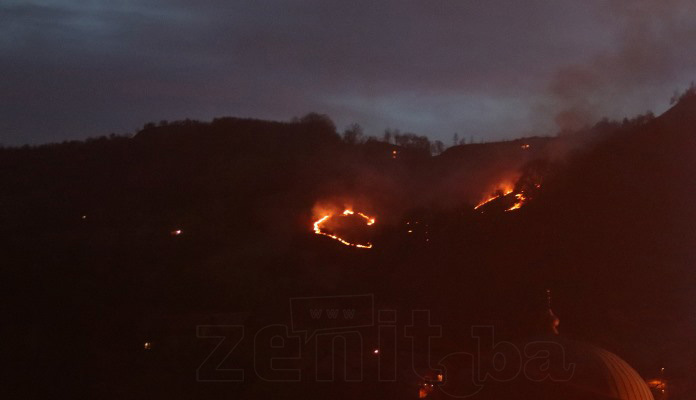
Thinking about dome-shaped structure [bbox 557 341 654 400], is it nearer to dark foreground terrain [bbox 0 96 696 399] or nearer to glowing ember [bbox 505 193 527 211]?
dark foreground terrain [bbox 0 96 696 399]

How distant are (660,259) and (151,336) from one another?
15.9m

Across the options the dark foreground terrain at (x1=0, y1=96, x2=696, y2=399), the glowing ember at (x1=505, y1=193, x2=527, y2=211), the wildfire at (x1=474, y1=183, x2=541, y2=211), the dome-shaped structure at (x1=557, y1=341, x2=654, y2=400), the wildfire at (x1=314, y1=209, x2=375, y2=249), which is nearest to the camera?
the dome-shaped structure at (x1=557, y1=341, x2=654, y2=400)

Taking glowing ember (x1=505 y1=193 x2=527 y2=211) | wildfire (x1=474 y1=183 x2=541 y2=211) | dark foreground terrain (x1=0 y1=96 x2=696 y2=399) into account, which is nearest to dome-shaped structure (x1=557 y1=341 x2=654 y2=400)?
dark foreground terrain (x1=0 y1=96 x2=696 y2=399)

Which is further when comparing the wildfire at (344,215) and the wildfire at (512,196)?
the wildfire at (344,215)

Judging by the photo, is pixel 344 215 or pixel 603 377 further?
pixel 344 215

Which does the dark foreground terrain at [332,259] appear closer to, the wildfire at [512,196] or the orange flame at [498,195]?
the wildfire at [512,196]

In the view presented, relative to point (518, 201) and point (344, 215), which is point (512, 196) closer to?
point (518, 201)

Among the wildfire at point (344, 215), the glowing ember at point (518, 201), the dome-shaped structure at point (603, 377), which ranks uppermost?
the glowing ember at point (518, 201)

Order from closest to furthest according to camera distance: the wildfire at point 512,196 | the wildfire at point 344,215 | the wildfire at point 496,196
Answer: the wildfire at point 512,196 < the wildfire at point 344,215 < the wildfire at point 496,196

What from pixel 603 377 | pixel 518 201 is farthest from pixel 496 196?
pixel 603 377

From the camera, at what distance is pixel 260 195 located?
39.8 m

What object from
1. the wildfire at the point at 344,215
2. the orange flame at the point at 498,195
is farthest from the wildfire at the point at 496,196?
the wildfire at the point at 344,215

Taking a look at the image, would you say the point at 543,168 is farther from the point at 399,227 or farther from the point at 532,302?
the point at 532,302

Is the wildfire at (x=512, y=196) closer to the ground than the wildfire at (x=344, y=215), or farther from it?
farther from it
